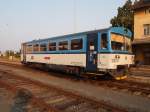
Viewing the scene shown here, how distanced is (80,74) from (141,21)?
53.8 ft

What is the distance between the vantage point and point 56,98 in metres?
9.87

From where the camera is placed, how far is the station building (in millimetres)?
27969

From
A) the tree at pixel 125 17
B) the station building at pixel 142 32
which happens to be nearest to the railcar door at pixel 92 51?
the station building at pixel 142 32

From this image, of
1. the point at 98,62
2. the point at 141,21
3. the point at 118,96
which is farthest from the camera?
the point at 141,21

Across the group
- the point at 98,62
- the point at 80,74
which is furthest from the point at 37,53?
the point at 98,62

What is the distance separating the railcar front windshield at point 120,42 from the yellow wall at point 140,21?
1411 centimetres

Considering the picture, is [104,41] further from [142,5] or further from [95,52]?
[142,5]

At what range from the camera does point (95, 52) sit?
45.8 feet

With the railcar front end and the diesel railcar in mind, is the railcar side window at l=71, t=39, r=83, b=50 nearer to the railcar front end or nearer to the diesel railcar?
the diesel railcar

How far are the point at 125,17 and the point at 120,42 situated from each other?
23.0m

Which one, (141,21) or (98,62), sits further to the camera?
(141,21)

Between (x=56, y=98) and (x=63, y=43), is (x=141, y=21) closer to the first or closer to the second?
(x=63, y=43)

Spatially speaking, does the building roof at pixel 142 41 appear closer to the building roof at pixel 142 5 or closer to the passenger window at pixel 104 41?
the building roof at pixel 142 5

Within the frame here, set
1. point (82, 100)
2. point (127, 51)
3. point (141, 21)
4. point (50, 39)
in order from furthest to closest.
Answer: point (141, 21), point (50, 39), point (127, 51), point (82, 100)
